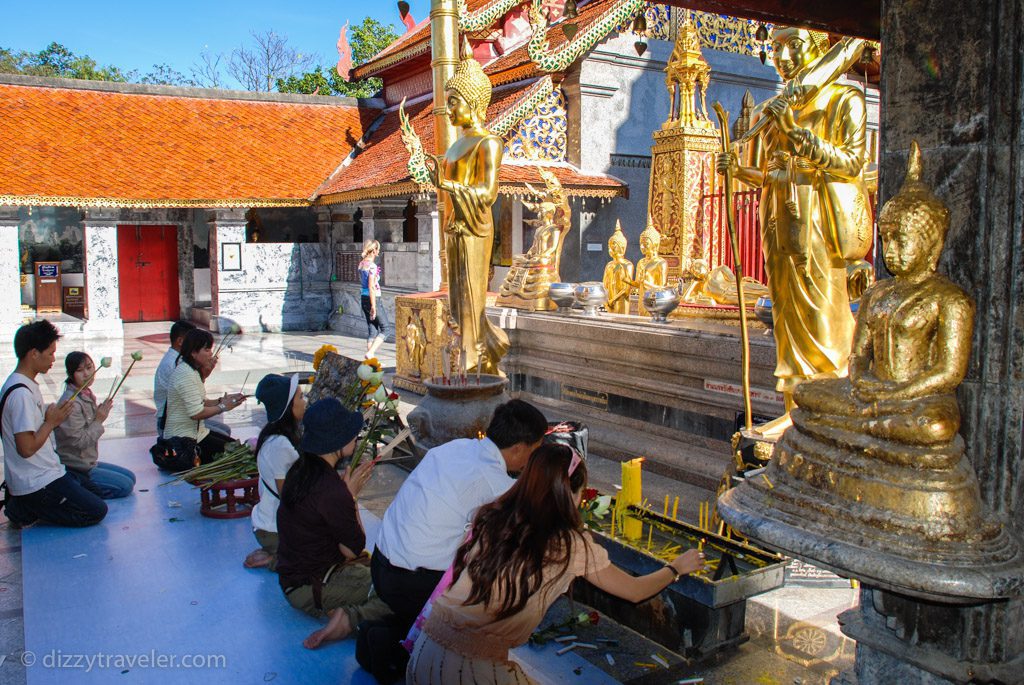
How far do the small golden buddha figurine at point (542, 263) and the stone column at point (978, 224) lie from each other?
19.3 ft

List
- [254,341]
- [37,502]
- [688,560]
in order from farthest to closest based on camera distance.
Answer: [254,341] < [37,502] < [688,560]

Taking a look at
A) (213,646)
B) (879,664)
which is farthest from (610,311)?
(879,664)

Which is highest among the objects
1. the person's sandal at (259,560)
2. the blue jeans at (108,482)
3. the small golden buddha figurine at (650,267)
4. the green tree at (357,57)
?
the green tree at (357,57)

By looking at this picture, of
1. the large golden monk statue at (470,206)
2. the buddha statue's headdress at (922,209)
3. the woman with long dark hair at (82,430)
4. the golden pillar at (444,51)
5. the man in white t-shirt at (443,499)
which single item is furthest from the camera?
the golden pillar at (444,51)

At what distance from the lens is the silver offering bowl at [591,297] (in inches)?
307

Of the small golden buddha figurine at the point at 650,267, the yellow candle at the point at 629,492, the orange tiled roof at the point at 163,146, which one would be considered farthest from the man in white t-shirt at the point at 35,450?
the orange tiled roof at the point at 163,146

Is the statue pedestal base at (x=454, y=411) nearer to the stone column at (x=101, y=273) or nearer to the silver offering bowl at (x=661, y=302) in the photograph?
the silver offering bowl at (x=661, y=302)

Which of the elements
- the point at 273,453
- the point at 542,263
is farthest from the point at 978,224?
the point at 542,263

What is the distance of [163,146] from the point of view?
56.2 feet

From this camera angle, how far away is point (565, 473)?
2.55 m

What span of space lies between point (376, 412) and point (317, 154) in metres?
13.9

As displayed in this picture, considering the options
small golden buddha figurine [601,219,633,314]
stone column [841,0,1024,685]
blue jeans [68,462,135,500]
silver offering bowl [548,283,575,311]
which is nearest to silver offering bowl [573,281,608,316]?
silver offering bowl [548,283,575,311]

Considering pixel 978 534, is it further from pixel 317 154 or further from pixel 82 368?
pixel 317 154

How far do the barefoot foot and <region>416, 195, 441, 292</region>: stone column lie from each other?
35.5 feet
